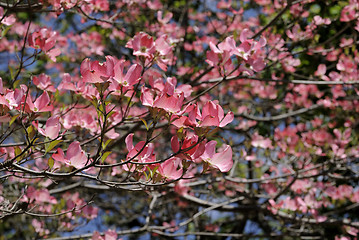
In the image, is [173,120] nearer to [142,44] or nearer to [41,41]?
[142,44]

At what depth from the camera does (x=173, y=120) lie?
91cm

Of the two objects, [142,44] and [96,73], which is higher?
[96,73]

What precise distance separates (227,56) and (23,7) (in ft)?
3.03

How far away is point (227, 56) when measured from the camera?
1.37m

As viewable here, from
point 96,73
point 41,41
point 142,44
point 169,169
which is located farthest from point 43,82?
point 169,169

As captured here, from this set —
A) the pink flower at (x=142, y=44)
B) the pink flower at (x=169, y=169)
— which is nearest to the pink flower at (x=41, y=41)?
the pink flower at (x=142, y=44)

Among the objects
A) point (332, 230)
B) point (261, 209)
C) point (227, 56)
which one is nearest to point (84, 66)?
point (227, 56)

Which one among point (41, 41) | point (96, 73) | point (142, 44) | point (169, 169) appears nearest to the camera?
point (96, 73)

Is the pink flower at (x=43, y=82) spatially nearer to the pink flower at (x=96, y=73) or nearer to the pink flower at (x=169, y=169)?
the pink flower at (x=96, y=73)

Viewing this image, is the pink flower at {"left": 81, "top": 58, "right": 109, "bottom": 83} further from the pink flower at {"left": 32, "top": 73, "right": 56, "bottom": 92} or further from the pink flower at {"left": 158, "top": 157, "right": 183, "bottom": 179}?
the pink flower at {"left": 32, "top": 73, "right": 56, "bottom": 92}

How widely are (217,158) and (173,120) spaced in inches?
6.9

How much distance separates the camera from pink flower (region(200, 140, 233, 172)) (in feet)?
3.15

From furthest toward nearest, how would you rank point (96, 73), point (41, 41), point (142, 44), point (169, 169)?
point (41, 41)
point (142, 44)
point (169, 169)
point (96, 73)

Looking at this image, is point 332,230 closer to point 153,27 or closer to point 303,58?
point 303,58
